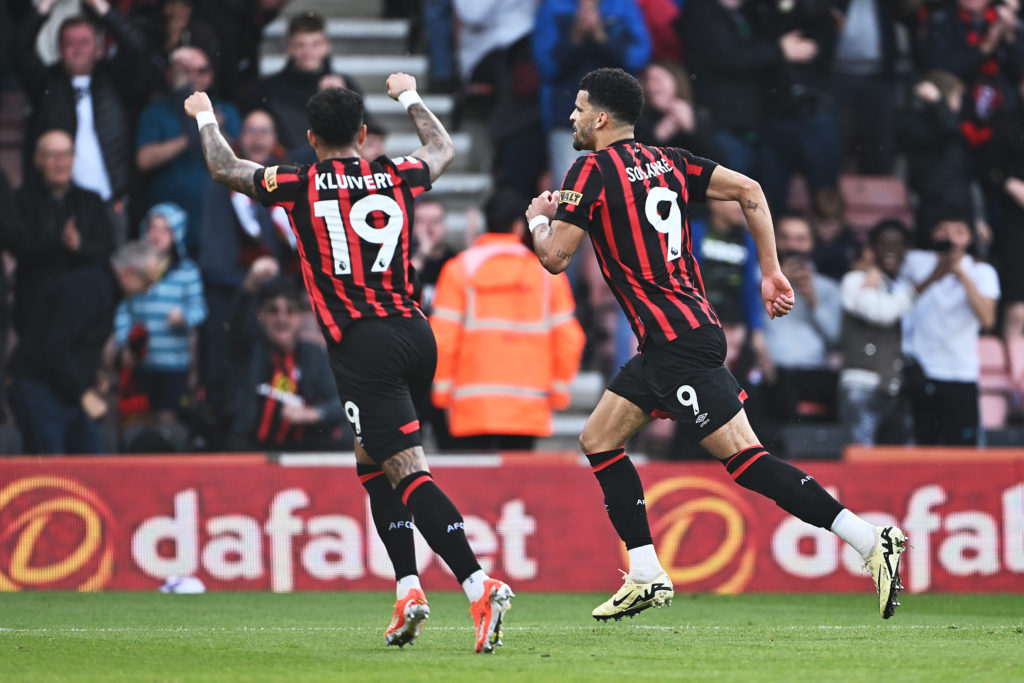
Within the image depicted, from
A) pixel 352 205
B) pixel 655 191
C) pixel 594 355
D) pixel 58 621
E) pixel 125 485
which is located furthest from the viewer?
pixel 594 355

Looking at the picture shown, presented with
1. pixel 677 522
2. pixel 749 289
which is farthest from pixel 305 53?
pixel 677 522

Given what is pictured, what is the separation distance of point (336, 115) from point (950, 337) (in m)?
6.71

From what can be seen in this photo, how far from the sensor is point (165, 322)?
11383 millimetres

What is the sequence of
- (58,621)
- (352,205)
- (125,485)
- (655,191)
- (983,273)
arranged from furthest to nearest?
(983,273) → (125,485) → (58,621) → (655,191) → (352,205)

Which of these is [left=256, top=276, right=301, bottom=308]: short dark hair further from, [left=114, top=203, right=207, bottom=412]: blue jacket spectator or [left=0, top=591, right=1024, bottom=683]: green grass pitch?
[left=0, top=591, right=1024, bottom=683]: green grass pitch

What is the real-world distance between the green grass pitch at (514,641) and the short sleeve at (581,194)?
68.0 inches

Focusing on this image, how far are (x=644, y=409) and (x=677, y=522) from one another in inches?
132

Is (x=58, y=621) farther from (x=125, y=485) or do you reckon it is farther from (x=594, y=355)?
(x=594, y=355)

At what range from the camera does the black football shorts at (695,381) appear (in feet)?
22.1

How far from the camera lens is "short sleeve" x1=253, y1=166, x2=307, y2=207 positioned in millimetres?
6406

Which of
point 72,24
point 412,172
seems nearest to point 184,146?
point 72,24

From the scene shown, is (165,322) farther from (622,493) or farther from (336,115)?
(336,115)

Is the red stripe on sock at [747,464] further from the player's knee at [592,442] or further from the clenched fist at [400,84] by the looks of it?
the clenched fist at [400,84]

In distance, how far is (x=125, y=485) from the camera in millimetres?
10008
